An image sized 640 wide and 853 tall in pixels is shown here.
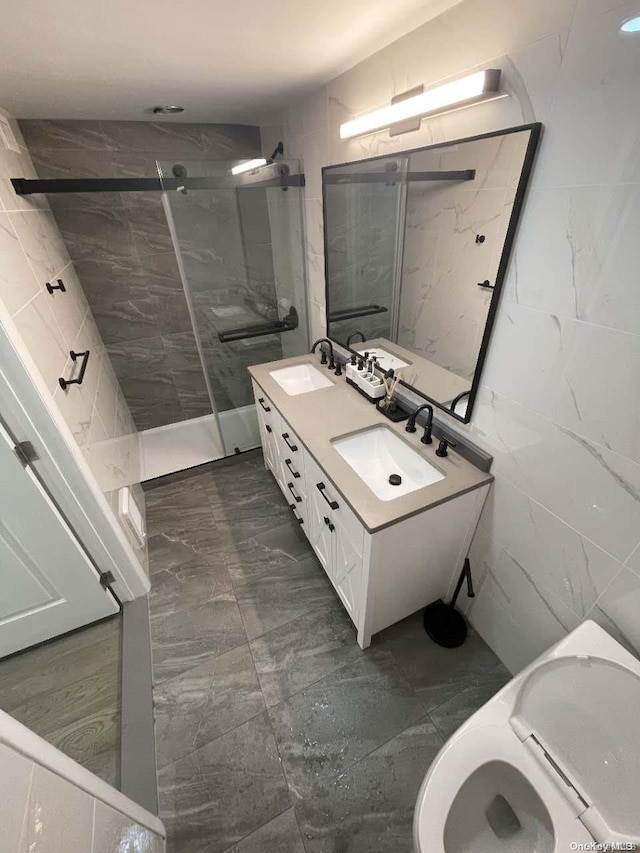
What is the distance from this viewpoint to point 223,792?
122 cm

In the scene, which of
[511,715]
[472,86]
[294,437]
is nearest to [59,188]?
[294,437]

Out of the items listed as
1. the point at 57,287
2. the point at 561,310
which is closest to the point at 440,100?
the point at 561,310

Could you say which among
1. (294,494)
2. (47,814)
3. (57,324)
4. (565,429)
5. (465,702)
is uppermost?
(57,324)

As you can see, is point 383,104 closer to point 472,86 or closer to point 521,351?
point 472,86

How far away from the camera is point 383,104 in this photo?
133 cm

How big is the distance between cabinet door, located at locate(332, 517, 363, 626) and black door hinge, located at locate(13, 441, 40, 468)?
1139 mm

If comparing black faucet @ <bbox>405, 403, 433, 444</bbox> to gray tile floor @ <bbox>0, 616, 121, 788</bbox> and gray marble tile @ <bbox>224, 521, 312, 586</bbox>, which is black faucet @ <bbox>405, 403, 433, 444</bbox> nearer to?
gray marble tile @ <bbox>224, 521, 312, 586</bbox>

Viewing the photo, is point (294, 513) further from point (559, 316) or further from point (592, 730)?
point (559, 316)

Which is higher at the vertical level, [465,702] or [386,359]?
[386,359]

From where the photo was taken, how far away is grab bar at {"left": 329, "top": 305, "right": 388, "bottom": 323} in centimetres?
181

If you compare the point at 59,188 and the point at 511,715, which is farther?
the point at 59,188

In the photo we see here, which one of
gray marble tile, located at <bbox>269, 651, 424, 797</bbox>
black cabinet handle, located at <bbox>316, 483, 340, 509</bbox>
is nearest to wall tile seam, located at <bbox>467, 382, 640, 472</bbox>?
black cabinet handle, located at <bbox>316, 483, 340, 509</bbox>

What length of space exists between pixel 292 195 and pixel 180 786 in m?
2.85

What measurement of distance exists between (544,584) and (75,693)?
191 centimetres
